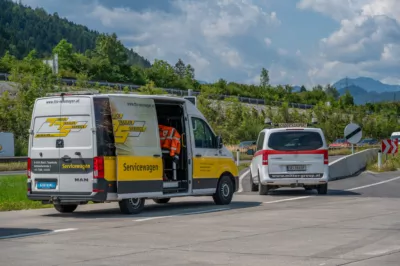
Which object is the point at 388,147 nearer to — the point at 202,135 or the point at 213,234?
the point at 202,135

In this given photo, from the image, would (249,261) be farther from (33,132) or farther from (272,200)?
(272,200)

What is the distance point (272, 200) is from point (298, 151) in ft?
8.02

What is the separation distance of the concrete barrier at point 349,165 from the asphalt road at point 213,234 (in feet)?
34.6

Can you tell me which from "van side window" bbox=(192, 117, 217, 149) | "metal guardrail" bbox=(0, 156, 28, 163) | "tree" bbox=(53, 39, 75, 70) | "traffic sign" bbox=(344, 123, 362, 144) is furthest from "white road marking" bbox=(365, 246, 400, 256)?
"tree" bbox=(53, 39, 75, 70)

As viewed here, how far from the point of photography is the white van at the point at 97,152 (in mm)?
16219

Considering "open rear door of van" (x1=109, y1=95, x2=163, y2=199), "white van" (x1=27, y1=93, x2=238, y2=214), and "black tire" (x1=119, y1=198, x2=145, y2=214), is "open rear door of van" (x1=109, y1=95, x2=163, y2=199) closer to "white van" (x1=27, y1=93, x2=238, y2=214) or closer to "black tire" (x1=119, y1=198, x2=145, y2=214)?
"white van" (x1=27, y1=93, x2=238, y2=214)

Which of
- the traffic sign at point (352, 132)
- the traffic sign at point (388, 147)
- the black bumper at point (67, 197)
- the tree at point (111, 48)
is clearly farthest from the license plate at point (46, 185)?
the tree at point (111, 48)

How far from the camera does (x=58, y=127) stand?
54.6 feet

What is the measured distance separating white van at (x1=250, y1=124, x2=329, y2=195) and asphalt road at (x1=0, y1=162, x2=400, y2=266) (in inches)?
88.5

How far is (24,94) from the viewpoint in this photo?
66.8 meters

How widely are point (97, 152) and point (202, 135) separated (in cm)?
367

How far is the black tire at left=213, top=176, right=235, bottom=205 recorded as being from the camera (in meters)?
19.2

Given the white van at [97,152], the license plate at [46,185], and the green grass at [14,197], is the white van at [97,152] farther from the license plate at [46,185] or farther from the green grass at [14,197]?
the green grass at [14,197]

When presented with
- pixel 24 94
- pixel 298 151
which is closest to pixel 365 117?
pixel 24 94
